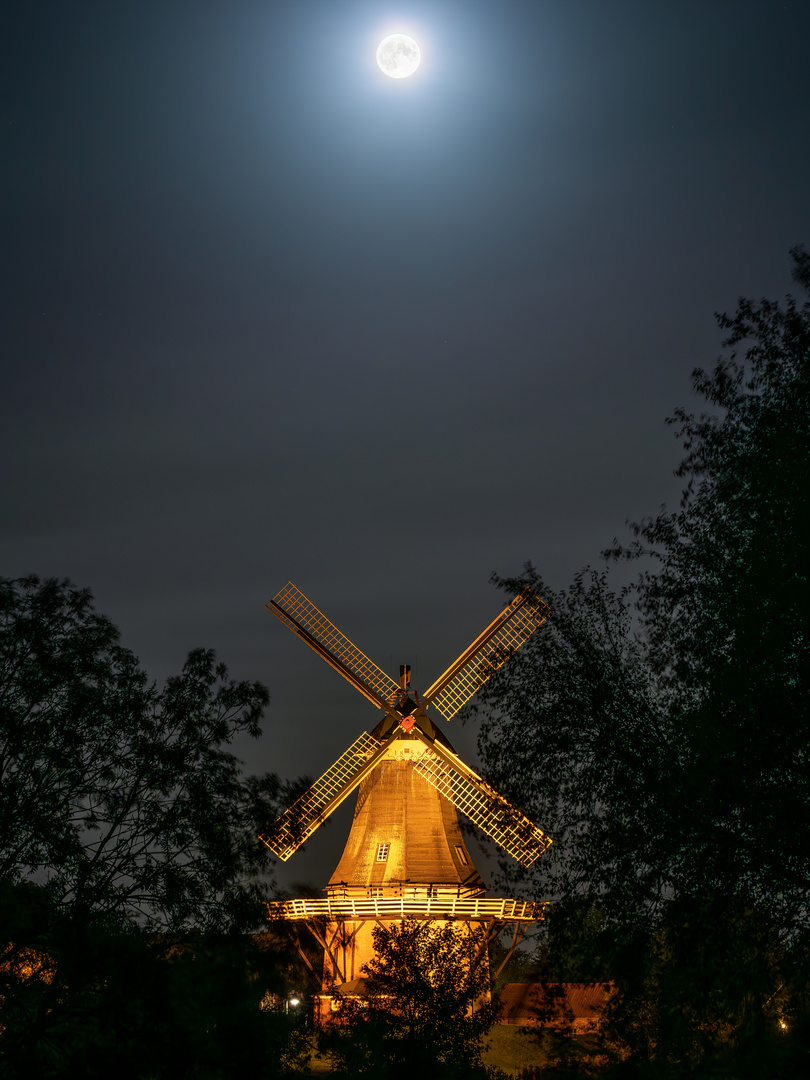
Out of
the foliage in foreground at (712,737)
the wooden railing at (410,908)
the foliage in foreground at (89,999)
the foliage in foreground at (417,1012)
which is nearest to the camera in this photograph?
the foliage in foreground at (712,737)

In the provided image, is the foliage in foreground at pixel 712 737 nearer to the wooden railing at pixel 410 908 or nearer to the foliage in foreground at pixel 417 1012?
the foliage in foreground at pixel 417 1012

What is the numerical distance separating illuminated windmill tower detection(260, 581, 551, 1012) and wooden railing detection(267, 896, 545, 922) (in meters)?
0.03

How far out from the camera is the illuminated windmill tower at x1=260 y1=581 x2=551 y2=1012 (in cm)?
3312

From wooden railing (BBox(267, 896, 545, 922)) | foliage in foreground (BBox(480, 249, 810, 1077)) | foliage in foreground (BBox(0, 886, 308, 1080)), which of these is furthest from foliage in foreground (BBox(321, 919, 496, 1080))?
foliage in foreground (BBox(480, 249, 810, 1077))

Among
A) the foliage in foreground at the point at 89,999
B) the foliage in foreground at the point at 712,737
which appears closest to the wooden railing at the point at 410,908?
the foliage in foreground at the point at 89,999

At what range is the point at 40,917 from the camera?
51.0 ft

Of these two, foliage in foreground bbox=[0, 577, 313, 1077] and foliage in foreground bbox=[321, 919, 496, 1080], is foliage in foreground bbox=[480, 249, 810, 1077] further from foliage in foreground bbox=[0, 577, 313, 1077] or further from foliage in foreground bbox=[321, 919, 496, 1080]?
foliage in foreground bbox=[321, 919, 496, 1080]

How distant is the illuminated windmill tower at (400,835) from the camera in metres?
33.1

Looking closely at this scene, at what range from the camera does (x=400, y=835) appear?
34562 millimetres

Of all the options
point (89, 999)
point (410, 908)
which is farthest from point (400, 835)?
point (89, 999)

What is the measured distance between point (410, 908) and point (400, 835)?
2559mm

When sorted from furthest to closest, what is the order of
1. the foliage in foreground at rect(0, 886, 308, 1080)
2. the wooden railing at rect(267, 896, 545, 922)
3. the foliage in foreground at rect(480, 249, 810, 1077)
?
1. the wooden railing at rect(267, 896, 545, 922)
2. the foliage in foreground at rect(0, 886, 308, 1080)
3. the foliage in foreground at rect(480, 249, 810, 1077)

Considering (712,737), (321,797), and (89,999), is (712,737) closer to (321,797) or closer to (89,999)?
(89,999)

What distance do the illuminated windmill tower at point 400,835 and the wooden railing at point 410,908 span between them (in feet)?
0.11
